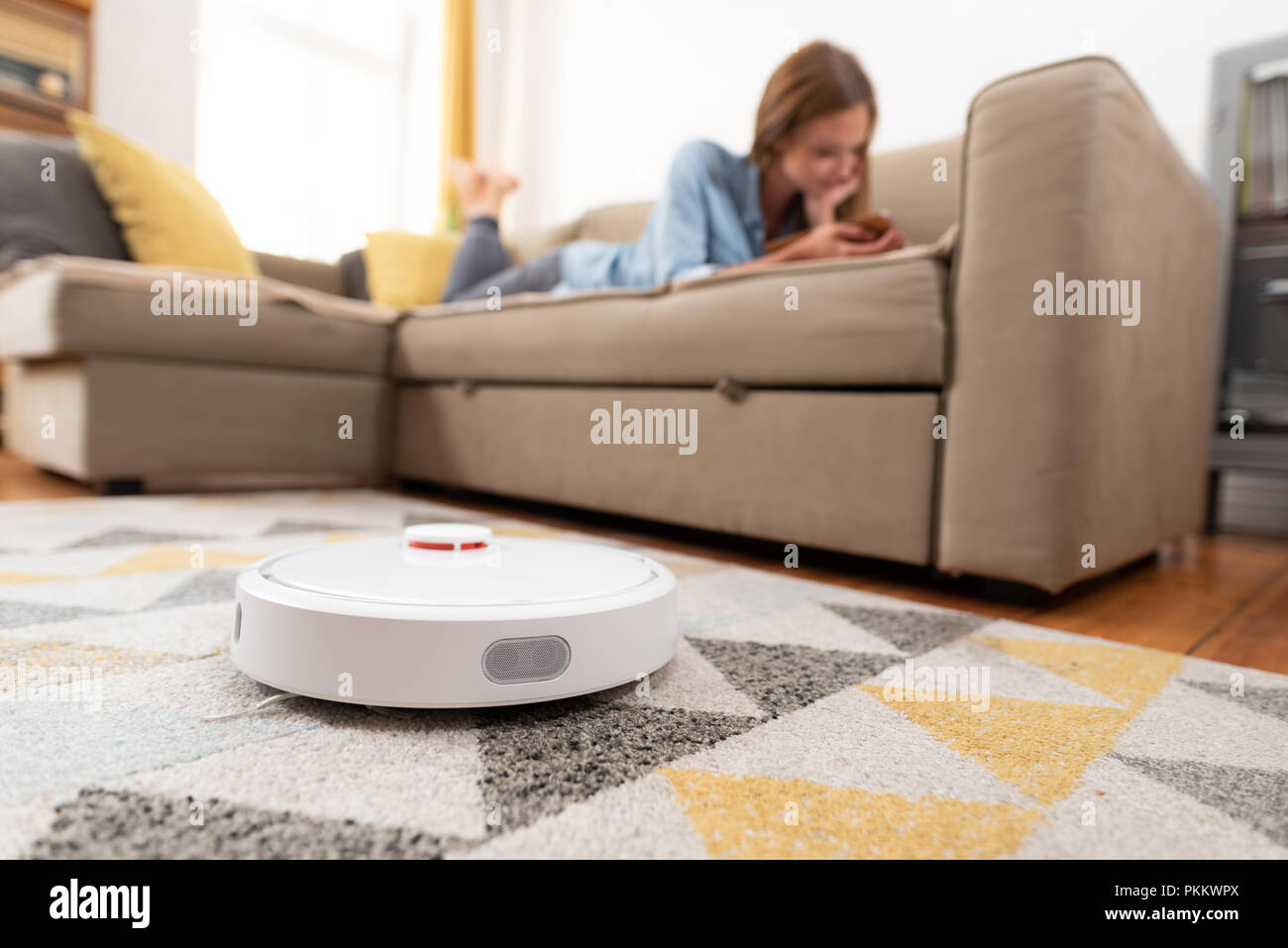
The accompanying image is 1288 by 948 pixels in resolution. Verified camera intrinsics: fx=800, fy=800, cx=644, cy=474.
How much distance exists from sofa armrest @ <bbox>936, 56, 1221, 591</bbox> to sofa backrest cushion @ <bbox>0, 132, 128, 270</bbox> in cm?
203

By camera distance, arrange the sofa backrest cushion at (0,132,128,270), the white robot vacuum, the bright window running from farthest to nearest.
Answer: the bright window → the sofa backrest cushion at (0,132,128,270) → the white robot vacuum

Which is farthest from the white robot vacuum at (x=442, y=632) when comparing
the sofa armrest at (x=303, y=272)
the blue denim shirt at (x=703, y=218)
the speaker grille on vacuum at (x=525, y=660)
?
the sofa armrest at (x=303, y=272)

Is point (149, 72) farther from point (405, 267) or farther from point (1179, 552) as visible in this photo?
point (1179, 552)

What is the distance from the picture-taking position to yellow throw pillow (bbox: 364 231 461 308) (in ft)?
8.21

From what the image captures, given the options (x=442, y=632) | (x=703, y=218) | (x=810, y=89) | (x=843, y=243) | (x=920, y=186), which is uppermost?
(x=810, y=89)

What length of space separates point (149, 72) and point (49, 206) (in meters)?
1.81

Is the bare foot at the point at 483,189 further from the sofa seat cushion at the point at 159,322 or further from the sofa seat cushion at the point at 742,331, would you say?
the sofa seat cushion at the point at 742,331

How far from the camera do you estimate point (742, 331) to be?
129 cm

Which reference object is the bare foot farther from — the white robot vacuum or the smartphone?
the white robot vacuum

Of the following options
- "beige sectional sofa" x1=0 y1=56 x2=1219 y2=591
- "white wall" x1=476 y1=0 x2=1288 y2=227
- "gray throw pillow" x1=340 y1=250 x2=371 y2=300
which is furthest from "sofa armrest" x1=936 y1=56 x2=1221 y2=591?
"gray throw pillow" x1=340 y1=250 x2=371 y2=300

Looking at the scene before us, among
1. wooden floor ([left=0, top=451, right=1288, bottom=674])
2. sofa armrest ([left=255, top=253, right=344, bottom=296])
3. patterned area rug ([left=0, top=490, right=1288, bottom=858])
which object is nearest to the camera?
patterned area rug ([left=0, top=490, right=1288, bottom=858])

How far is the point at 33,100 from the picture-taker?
286 cm

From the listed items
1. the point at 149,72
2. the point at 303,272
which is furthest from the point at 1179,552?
the point at 149,72
